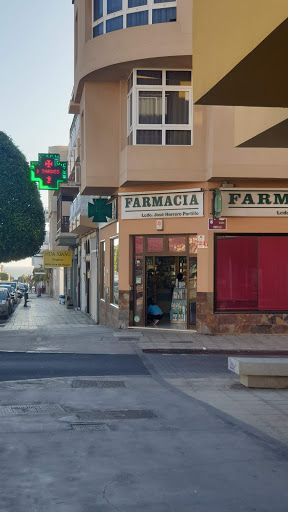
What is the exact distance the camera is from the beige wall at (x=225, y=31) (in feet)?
18.5

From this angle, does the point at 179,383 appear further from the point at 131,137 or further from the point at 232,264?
the point at 131,137

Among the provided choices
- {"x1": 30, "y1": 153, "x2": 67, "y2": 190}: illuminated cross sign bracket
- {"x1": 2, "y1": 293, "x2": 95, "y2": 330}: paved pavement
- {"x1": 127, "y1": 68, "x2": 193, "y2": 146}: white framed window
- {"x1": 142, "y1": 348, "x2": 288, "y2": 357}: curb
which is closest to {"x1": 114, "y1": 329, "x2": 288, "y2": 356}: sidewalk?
{"x1": 142, "y1": 348, "x2": 288, "y2": 357}: curb

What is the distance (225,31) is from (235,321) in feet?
48.8

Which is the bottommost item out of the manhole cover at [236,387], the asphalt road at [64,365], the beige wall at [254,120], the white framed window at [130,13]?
the manhole cover at [236,387]

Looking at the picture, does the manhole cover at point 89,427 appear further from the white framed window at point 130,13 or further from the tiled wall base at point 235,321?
the white framed window at point 130,13

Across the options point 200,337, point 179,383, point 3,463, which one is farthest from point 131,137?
point 3,463

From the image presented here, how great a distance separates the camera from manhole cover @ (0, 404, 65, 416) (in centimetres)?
948

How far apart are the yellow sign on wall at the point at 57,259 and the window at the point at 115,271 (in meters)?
15.5

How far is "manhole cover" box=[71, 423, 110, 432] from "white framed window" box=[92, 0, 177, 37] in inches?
577

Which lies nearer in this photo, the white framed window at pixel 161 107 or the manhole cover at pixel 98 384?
the manhole cover at pixel 98 384

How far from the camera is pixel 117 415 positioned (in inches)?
371

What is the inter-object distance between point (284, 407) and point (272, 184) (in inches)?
454

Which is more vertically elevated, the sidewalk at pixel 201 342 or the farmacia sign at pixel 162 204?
the farmacia sign at pixel 162 204

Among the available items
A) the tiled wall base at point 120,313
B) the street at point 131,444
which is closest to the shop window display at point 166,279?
the tiled wall base at point 120,313
